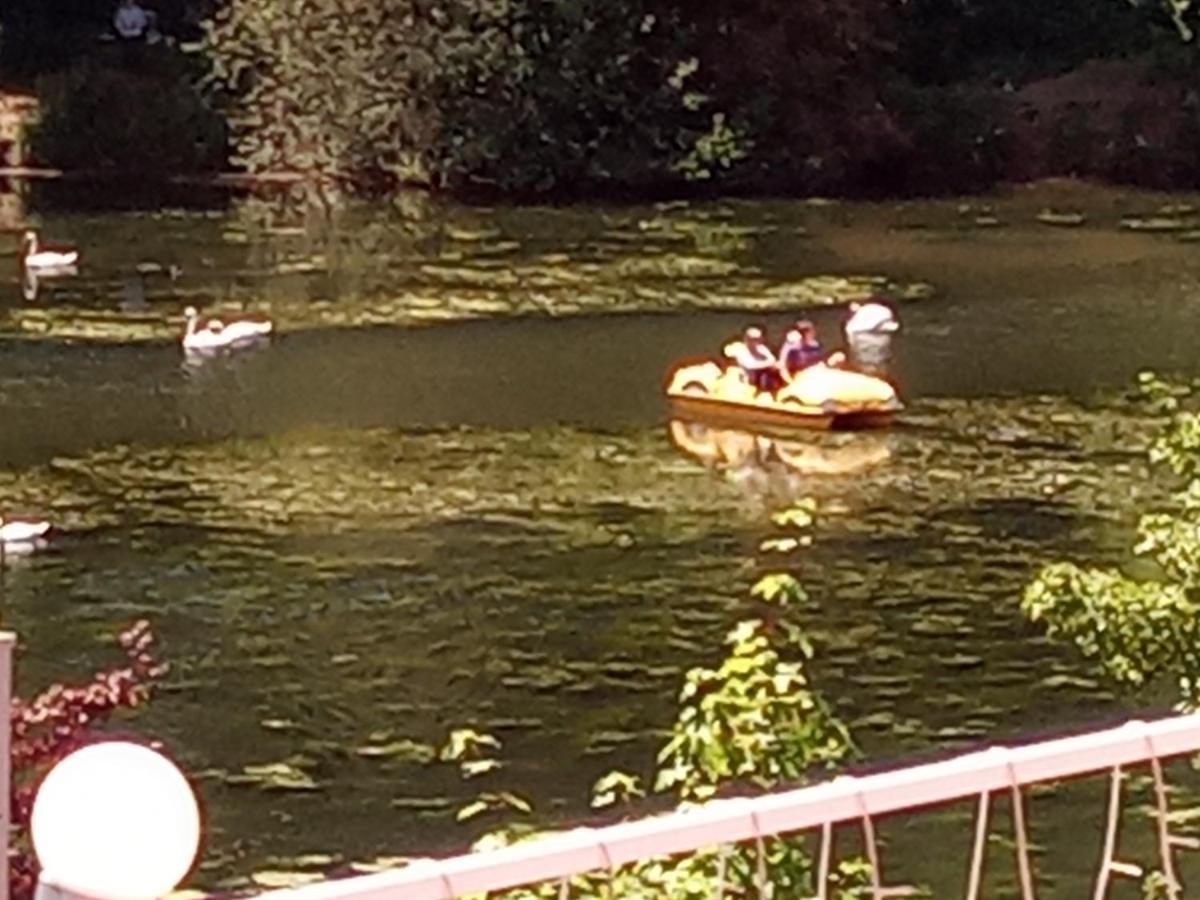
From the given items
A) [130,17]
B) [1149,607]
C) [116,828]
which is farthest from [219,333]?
[116,828]

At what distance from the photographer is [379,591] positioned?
13.1 m

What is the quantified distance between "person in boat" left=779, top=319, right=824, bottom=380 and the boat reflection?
0.81 metres

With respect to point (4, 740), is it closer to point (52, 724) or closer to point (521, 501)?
point (52, 724)

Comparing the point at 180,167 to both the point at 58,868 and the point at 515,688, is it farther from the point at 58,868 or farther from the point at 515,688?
the point at 58,868

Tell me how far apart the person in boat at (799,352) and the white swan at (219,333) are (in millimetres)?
3428

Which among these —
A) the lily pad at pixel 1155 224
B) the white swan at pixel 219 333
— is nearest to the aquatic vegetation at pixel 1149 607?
the white swan at pixel 219 333

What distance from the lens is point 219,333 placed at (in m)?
19.1

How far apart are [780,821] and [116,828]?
613 millimetres

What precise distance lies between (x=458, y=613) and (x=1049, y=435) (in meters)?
5.19

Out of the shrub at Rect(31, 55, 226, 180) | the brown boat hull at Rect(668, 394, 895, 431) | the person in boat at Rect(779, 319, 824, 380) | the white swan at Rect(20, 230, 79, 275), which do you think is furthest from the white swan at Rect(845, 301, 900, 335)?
the shrub at Rect(31, 55, 226, 180)

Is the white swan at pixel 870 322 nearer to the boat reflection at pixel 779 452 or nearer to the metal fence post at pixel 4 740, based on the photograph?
the boat reflection at pixel 779 452

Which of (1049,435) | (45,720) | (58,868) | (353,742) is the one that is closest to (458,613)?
(353,742)

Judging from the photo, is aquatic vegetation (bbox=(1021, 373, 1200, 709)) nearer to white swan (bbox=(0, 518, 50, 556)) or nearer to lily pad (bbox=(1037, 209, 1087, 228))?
white swan (bbox=(0, 518, 50, 556))

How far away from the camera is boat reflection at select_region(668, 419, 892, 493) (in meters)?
16.2
